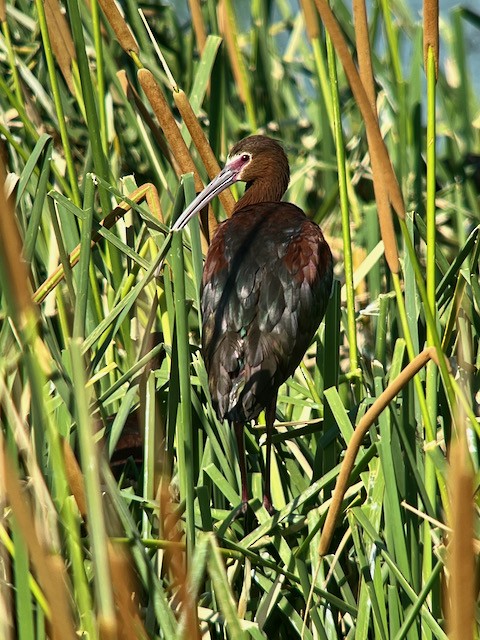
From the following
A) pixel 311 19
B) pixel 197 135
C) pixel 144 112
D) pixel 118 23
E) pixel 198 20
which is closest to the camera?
pixel 118 23

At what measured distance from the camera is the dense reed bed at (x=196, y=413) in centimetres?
141

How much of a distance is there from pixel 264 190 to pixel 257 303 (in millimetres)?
870

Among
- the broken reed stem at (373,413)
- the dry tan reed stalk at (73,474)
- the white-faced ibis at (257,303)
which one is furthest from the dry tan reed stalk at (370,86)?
the dry tan reed stalk at (73,474)

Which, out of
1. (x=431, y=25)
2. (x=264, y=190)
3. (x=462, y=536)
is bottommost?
(x=462, y=536)

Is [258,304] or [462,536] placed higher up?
[258,304]

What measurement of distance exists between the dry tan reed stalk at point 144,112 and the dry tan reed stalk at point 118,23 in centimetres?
50

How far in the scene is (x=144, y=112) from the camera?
2.84 m

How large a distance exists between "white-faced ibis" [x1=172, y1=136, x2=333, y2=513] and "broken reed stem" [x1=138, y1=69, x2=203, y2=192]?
0.42 ft

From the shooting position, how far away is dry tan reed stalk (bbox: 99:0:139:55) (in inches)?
85.5

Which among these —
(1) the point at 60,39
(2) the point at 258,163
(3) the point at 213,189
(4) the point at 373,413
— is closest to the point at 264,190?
(2) the point at 258,163

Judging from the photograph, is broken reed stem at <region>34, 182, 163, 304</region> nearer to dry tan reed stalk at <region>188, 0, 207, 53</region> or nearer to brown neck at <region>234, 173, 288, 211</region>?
dry tan reed stalk at <region>188, 0, 207, 53</region>

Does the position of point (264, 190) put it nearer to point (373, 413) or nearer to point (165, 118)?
point (165, 118)

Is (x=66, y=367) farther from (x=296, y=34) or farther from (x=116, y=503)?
(x=296, y=34)

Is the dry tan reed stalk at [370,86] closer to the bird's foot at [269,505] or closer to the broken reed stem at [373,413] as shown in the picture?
the broken reed stem at [373,413]
